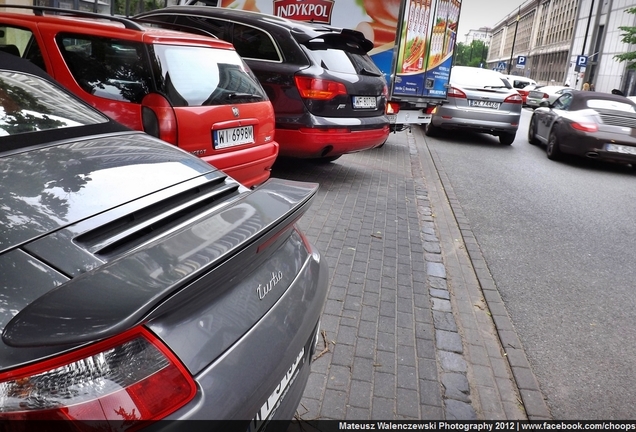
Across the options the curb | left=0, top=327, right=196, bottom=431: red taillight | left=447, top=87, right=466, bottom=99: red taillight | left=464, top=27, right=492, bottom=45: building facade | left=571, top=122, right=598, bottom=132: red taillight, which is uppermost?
left=464, top=27, right=492, bottom=45: building facade

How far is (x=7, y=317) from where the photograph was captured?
4.36 ft

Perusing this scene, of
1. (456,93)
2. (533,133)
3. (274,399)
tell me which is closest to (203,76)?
(274,399)

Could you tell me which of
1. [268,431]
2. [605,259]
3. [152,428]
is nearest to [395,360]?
[268,431]

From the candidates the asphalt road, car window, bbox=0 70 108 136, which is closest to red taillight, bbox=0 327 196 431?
car window, bbox=0 70 108 136

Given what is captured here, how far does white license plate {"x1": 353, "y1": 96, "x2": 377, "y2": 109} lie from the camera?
282 inches

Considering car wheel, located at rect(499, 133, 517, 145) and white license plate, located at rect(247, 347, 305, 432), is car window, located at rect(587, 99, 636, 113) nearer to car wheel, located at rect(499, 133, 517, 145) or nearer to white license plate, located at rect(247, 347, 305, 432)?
car wheel, located at rect(499, 133, 517, 145)

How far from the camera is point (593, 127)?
34.7 feet

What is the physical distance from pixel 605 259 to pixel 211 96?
4.18 m

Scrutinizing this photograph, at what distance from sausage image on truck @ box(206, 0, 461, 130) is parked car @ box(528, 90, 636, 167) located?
2.57 metres

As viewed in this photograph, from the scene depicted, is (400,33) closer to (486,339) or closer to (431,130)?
(431,130)

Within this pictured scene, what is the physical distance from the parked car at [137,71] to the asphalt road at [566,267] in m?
2.83

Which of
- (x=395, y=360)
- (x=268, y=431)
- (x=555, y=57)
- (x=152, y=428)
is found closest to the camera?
(x=152, y=428)

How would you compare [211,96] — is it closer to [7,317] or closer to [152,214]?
[152,214]

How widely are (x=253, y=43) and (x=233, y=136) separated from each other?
274 centimetres
